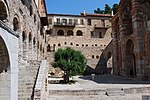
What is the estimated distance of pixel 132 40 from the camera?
69.1 feet

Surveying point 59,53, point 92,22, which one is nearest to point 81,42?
point 92,22

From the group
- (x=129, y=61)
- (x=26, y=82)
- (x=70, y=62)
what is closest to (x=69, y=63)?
(x=70, y=62)

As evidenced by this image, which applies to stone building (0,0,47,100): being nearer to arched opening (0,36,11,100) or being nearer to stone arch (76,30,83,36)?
arched opening (0,36,11,100)

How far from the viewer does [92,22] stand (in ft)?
160

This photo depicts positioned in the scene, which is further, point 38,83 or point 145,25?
point 145,25

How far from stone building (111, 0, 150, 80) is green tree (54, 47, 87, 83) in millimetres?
5433

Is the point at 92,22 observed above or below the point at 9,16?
above

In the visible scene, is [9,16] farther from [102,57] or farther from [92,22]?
[92,22]

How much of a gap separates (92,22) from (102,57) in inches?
550

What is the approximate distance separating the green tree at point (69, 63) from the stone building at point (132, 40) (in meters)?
5.43

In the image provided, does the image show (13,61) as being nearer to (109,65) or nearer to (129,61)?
(129,61)

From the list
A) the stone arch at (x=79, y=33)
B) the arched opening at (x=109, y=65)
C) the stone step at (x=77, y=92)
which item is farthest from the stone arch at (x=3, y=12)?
the stone arch at (x=79, y=33)

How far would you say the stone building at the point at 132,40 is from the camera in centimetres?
1916

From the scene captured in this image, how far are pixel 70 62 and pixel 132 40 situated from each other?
705 cm
